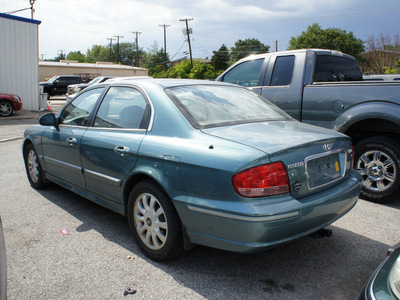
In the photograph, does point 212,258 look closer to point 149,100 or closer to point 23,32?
point 149,100

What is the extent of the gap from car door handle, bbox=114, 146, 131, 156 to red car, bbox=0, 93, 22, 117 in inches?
594

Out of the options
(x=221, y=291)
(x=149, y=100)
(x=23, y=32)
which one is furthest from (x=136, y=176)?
(x=23, y=32)

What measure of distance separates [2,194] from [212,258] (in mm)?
3459

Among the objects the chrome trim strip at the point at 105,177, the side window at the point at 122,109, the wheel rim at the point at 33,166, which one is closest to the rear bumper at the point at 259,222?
the chrome trim strip at the point at 105,177

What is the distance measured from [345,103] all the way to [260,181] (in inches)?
113

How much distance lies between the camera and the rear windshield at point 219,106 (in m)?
3.14

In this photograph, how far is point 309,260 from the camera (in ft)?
10.4

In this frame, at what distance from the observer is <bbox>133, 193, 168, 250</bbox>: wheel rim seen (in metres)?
3.03

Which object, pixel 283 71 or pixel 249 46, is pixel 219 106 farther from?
pixel 249 46

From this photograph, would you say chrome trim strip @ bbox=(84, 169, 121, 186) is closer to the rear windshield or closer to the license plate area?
the rear windshield

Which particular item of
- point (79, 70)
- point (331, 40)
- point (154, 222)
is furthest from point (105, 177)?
point (331, 40)

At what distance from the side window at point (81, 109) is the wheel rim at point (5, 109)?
13.5 meters

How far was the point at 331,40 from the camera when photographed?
59.8 m

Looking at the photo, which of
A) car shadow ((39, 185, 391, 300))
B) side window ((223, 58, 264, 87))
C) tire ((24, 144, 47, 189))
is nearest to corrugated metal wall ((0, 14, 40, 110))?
tire ((24, 144, 47, 189))
